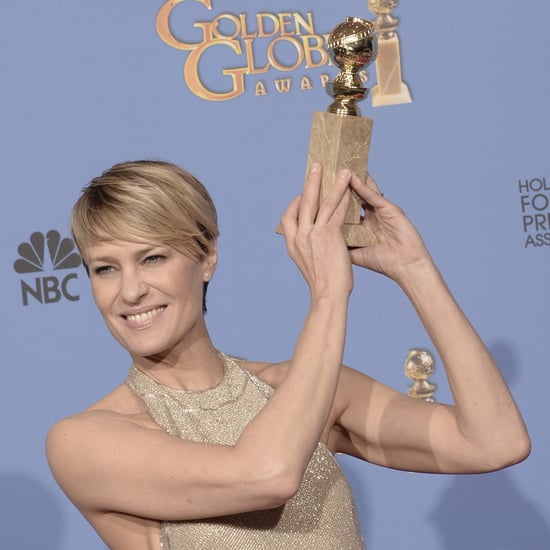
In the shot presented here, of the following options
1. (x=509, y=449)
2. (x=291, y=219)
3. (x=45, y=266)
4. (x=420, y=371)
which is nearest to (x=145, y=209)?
(x=291, y=219)

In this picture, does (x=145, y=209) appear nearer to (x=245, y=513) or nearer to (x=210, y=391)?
(x=210, y=391)

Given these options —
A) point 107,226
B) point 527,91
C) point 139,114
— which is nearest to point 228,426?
point 107,226

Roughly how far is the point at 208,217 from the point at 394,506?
1244mm

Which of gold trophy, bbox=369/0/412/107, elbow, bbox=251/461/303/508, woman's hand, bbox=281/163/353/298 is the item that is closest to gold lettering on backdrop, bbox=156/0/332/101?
gold trophy, bbox=369/0/412/107

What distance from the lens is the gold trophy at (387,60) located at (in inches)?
108

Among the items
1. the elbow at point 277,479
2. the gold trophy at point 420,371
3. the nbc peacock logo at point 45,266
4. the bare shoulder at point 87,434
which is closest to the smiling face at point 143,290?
the bare shoulder at point 87,434

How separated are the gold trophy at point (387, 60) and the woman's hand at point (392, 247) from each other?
3.30 ft

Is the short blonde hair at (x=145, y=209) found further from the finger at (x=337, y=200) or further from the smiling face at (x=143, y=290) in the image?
the finger at (x=337, y=200)

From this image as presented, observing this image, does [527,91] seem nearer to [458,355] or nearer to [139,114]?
[139,114]

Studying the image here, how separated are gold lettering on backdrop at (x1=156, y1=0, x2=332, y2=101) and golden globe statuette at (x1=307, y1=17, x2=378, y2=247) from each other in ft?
3.45

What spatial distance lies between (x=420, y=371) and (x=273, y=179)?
1.87 ft

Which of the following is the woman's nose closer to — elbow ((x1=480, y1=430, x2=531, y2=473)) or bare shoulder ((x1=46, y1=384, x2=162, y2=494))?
bare shoulder ((x1=46, y1=384, x2=162, y2=494))

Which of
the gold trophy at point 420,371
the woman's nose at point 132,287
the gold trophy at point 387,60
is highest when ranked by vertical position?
the gold trophy at point 387,60

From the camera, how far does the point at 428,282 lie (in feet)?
5.90
